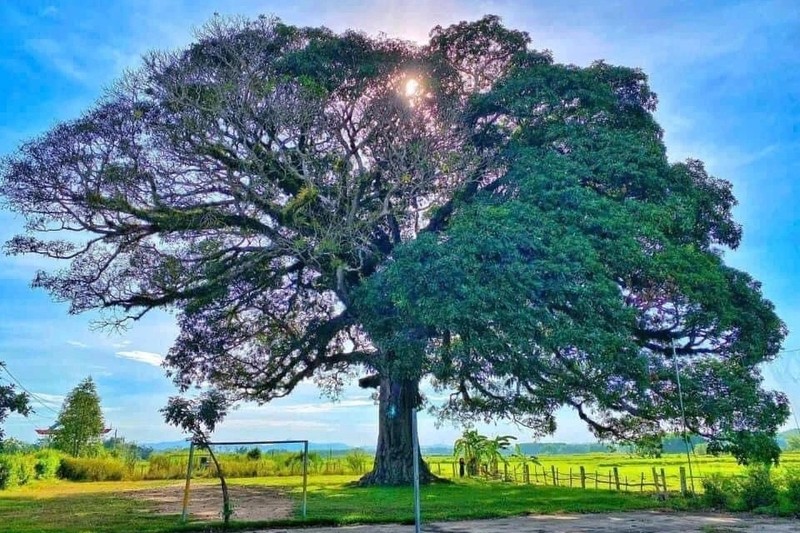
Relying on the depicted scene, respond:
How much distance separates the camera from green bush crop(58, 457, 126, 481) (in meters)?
26.2

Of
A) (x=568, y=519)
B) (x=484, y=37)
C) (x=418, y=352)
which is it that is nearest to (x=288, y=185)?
(x=418, y=352)

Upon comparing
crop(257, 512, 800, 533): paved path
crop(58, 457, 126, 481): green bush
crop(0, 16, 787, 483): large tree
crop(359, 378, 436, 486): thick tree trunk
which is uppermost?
crop(0, 16, 787, 483): large tree

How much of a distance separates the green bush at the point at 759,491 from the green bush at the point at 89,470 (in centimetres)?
2475

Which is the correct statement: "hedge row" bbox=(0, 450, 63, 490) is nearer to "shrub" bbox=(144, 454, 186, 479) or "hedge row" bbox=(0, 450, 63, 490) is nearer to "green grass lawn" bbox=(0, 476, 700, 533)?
"green grass lawn" bbox=(0, 476, 700, 533)

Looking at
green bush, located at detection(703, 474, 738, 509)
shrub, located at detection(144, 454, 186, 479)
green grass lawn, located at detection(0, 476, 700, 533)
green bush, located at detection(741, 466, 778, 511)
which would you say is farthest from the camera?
shrub, located at detection(144, 454, 186, 479)

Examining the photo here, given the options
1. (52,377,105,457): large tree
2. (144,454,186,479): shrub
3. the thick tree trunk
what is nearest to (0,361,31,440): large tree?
the thick tree trunk

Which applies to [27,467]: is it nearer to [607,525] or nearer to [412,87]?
[412,87]

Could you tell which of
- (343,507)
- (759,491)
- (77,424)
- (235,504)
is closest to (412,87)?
(343,507)

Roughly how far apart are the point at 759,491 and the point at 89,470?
25.9m

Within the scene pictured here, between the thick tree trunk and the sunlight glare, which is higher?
the sunlight glare

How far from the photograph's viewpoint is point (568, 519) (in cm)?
1108

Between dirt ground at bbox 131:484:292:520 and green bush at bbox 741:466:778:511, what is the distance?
9394 millimetres

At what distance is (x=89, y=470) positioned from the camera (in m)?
26.3

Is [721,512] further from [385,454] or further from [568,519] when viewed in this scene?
[385,454]
